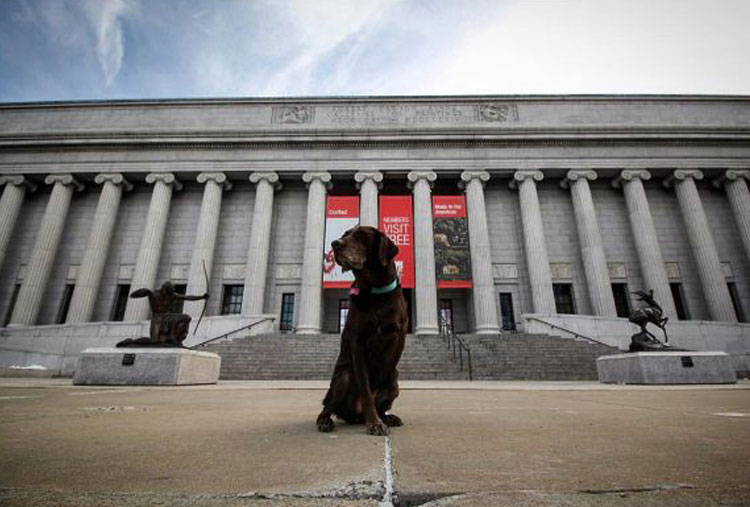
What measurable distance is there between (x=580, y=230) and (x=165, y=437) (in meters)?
22.2

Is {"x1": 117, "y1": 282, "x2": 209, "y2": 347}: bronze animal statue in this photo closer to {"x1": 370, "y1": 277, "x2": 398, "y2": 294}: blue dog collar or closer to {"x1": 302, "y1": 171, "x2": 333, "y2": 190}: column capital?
{"x1": 370, "y1": 277, "x2": 398, "y2": 294}: blue dog collar

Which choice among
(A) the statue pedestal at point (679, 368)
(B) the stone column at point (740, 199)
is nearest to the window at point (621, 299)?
(B) the stone column at point (740, 199)

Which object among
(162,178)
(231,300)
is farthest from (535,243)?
(162,178)

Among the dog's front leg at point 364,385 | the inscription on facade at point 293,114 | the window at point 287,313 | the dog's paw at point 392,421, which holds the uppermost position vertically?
the inscription on facade at point 293,114

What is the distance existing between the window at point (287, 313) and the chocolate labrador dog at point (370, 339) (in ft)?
60.7

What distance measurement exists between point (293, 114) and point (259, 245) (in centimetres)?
897

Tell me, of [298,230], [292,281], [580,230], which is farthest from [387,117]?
[580,230]

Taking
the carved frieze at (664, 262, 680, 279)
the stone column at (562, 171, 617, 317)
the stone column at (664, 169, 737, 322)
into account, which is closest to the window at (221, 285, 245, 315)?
the stone column at (562, 171, 617, 317)

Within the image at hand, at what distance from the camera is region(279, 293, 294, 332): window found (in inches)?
797

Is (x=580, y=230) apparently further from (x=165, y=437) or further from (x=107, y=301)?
(x=107, y=301)

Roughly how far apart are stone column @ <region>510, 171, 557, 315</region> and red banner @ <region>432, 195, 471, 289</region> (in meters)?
3.31

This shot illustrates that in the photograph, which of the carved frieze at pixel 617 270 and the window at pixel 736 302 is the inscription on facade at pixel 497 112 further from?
the window at pixel 736 302

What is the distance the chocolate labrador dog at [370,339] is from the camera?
216 centimetres

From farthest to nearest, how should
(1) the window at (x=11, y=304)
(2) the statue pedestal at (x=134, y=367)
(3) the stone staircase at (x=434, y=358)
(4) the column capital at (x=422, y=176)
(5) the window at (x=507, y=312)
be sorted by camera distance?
(4) the column capital at (x=422, y=176), (1) the window at (x=11, y=304), (5) the window at (x=507, y=312), (3) the stone staircase at (x=434, y=358), (2) the statue pedestal at (x=134, y=367)
